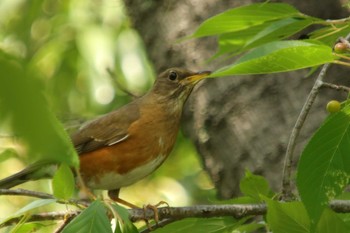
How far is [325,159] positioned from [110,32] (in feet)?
11.8

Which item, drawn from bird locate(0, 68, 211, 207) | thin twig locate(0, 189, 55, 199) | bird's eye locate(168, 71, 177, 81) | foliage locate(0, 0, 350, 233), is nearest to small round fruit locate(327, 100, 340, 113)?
foliage locate(0, 0, 350, 233)

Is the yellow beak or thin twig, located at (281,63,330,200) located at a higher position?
thin twig, located at (281,63,330,200)

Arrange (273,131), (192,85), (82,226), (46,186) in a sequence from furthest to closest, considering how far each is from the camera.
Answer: (46,186)
(192,85)
(273,131)
(82,226)

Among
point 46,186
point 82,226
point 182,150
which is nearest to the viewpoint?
point 82,226

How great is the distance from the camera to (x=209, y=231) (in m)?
2.11

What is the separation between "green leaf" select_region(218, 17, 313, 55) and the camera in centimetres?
212

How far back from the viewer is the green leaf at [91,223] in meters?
1.57

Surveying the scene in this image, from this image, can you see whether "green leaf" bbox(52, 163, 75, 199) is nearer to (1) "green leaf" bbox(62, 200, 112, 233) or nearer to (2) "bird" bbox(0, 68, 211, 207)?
(1) "green leaf" bbox(62, 200, 112, 233)

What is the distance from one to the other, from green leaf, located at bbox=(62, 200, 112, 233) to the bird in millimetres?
1749

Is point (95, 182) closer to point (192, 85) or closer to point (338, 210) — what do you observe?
point (192, 85)

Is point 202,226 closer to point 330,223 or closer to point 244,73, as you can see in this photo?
point 330,223

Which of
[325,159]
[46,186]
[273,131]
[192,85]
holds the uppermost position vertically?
[325,159]

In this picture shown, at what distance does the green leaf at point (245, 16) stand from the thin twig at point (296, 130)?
9.8 inches

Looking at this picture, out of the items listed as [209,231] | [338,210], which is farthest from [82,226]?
[338,210]
